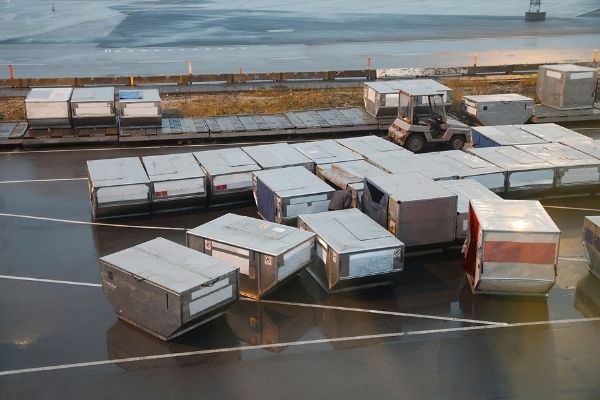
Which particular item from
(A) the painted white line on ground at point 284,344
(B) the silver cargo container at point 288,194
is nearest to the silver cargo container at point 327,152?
(B) the silver cargo container at point 288,194

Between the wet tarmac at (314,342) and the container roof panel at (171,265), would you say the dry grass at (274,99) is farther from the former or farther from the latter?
the container roof panel at (171,265)

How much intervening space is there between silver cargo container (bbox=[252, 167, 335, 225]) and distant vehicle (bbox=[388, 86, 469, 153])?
725 cm

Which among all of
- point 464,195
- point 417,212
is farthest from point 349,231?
point 464,195

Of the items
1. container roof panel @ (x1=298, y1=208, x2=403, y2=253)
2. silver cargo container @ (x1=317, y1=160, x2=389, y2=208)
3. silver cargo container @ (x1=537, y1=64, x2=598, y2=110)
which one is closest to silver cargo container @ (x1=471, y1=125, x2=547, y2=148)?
silver cargo container @ (x1=317, y1=160, x2=389, y2=208)

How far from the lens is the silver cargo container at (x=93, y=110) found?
87.6 ft

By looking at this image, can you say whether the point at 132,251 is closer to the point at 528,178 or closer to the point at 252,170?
the point at 252,170

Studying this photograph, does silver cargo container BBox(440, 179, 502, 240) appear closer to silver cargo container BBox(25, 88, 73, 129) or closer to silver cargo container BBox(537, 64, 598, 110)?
silver cargo container BBox(537, 64, 598, 110)

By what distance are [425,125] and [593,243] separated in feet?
34.4

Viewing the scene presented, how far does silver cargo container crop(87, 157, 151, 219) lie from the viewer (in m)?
19.4

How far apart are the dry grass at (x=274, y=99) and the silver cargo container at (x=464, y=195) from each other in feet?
47.8

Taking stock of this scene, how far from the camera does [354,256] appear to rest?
15086mm

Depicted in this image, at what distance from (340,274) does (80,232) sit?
7.81 meters

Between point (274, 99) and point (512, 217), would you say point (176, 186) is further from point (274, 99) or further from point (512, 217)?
point (274, 99)

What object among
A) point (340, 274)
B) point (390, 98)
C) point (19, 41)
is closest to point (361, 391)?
point (340, 274)
